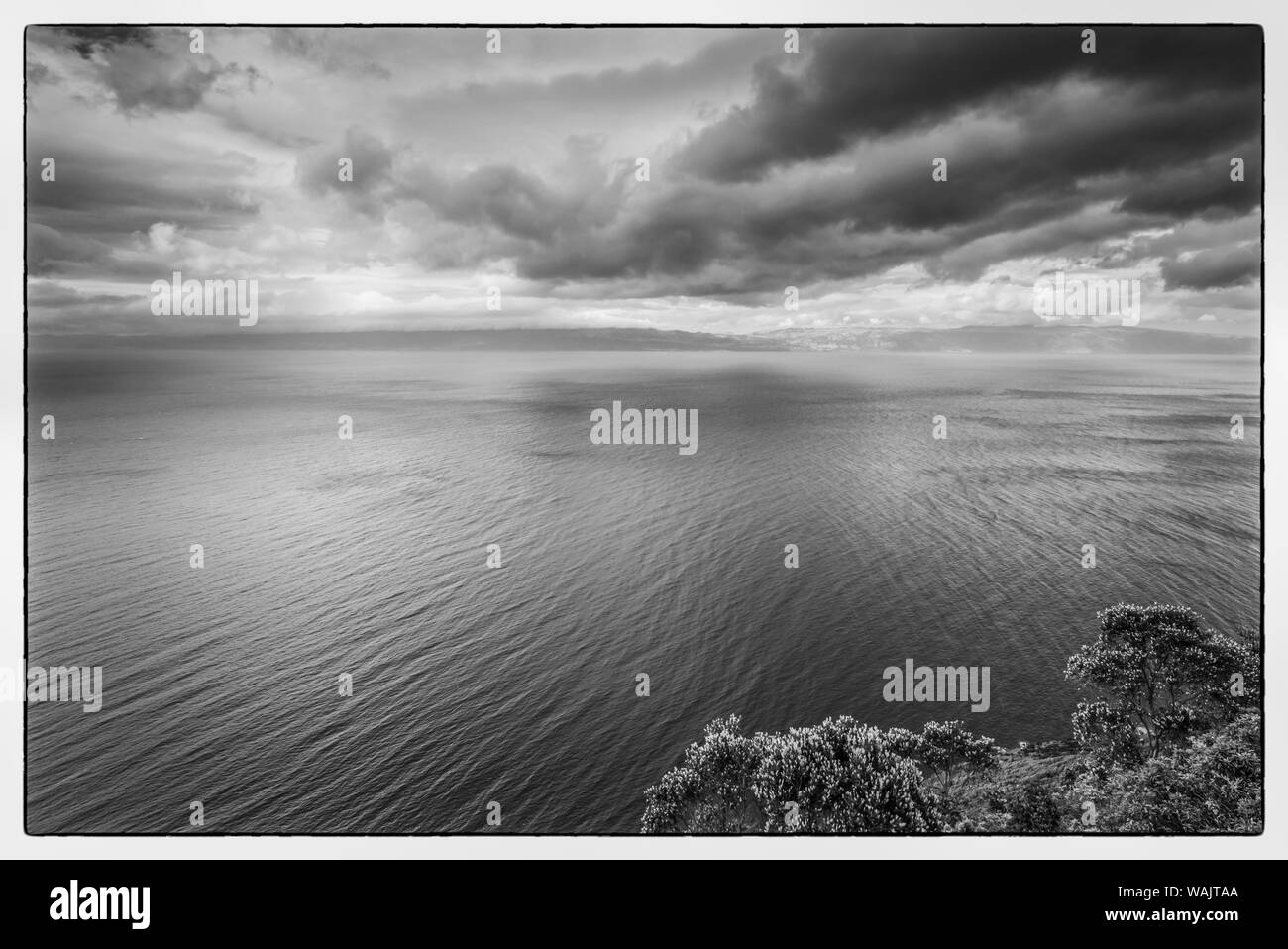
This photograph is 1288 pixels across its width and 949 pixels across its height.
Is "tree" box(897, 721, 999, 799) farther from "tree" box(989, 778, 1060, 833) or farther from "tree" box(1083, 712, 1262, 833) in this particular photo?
"tree" box(1083, 712, 1262, 833)

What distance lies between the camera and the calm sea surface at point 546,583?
17.8 meters

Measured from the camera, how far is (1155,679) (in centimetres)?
1614

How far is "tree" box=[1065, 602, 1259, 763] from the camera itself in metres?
15.3

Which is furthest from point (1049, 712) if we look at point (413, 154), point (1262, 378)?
point (413, 154)

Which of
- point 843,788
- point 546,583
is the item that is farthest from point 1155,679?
point 546,583

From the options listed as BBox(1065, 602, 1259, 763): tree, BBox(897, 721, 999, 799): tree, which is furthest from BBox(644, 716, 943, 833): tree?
BBox(1065, 602, 1259, 763): tree

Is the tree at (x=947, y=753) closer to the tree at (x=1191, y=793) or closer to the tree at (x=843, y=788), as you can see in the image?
the tree at (x=843, y=788)

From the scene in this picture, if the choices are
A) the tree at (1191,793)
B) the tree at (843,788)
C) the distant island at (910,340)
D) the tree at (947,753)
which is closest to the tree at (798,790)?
the tree at (843,788)

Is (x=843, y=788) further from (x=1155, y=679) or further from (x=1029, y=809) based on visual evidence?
(x=1155, y=679)
